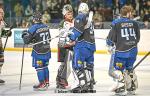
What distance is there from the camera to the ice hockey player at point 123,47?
373 inches

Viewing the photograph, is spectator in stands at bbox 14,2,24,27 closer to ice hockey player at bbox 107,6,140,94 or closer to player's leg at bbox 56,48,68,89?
player's leg at bbox 56,48,68,89

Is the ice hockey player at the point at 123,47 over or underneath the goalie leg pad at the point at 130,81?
over

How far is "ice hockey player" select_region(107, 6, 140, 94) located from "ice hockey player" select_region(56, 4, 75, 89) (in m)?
1.05

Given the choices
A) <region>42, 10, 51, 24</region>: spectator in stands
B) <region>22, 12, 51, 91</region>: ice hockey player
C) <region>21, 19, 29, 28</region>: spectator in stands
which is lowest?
<region>21, 19, 29, 28</region>: spectator in stands

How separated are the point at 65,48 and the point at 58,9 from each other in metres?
11.1

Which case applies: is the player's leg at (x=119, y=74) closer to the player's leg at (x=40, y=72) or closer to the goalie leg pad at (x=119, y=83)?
the goalie leg pad at (x=119, y=83)

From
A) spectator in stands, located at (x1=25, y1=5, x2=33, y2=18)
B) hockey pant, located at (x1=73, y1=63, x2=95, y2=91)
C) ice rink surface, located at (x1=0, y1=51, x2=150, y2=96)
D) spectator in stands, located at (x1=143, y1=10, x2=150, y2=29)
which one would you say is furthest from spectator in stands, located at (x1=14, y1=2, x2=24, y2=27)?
hockey pant, located at (x1=73, y1=63, x2=95, y2=91)

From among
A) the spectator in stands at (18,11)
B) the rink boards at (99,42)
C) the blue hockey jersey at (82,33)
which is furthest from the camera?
the spectator in stands at (18,11)

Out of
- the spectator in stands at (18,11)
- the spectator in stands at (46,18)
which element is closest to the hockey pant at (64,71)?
the spectator in stands at (46,18)

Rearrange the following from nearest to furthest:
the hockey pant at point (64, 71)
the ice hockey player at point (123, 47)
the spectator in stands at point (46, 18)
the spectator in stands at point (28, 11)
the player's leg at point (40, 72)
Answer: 1. the ice hockey player at point (123, 47)
2. the player's leg at point (40, 72)
3. the hockey pant at point (64, 71)
4. the spectator in stands at point (46, 18)
5. the spectator in stands at point (28, 11)

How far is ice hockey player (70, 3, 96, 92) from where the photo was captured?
988 cm

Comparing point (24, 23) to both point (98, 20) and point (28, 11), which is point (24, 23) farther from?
point (98, 20)

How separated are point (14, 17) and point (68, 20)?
10.9 meters

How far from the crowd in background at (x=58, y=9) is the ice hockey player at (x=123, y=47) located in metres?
9.41
